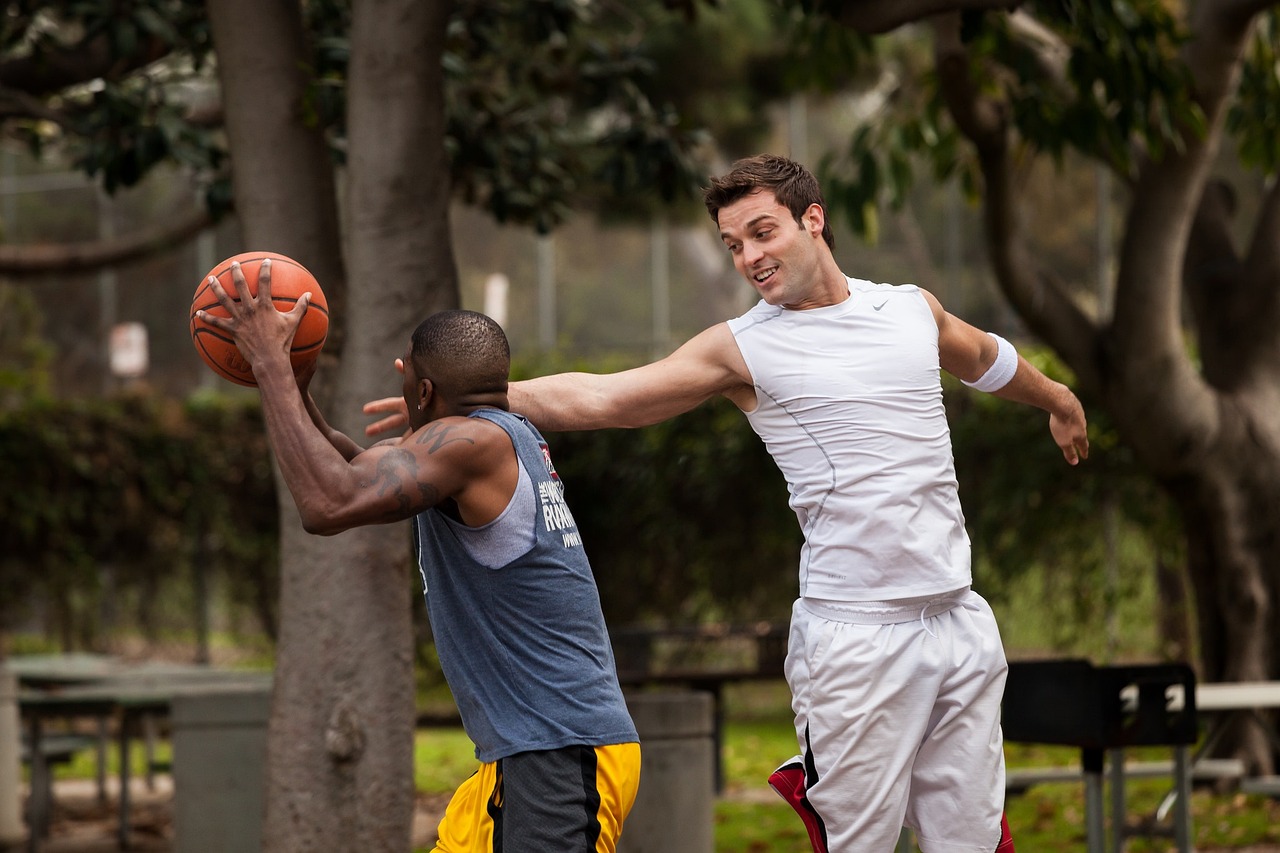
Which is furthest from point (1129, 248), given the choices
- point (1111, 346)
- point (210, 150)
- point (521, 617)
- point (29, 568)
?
point (29, 568)

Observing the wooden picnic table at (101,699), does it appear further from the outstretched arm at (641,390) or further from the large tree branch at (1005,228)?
the large tree branch at (1005,228)

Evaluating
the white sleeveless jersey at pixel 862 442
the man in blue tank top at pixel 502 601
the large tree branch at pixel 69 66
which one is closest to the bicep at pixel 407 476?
the man in blue tank top at pixel 502 601

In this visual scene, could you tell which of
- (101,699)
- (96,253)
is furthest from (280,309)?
(96,253)

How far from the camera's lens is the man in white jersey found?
12.7 ft

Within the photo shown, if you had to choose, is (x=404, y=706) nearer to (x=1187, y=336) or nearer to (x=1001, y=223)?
(x=1001, y=223)

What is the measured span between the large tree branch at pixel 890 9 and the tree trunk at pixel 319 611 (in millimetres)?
1543

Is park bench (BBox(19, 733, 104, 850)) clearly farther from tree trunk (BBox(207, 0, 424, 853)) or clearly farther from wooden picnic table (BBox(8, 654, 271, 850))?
tree trunk (BBox(207, 0, 424, 853))

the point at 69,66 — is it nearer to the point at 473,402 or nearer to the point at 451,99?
the point at 451,99

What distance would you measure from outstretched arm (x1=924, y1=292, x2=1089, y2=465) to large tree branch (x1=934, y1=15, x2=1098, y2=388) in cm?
354

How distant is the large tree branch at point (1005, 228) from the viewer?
7797mm

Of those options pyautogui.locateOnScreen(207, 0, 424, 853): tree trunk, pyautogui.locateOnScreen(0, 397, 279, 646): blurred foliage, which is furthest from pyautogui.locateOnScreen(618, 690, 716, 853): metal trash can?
pyautogui.locateOnScreen(0, 397, 279, 646): blurred foliage

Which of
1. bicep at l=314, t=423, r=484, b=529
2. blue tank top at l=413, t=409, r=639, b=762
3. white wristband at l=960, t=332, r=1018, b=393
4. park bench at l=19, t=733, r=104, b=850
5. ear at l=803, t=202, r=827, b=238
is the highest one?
ear at l=803, t=202, r=827, b=238

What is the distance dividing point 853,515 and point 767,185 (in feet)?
2.70

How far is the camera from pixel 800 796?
4074mm
